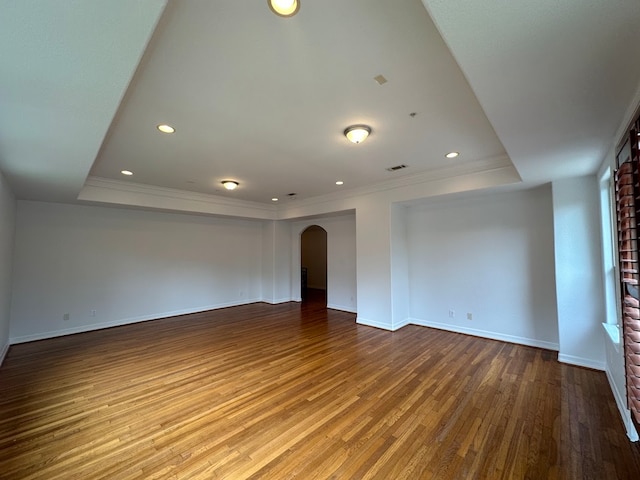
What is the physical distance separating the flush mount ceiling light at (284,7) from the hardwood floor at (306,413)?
9.09ft

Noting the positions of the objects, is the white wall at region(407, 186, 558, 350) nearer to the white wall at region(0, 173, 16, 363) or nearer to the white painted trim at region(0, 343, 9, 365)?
the white wall at region(0, 173, 16, 363)

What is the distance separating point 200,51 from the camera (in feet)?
5.69

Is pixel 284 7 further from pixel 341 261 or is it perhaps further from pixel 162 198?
pixel 341 261

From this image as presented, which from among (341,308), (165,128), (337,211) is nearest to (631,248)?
(165,128)

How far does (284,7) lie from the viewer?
140 cm

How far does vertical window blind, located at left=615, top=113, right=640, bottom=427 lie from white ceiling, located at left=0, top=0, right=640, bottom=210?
33 cm

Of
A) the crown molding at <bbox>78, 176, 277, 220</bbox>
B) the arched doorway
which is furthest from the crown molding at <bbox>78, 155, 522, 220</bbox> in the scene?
the arched doorway

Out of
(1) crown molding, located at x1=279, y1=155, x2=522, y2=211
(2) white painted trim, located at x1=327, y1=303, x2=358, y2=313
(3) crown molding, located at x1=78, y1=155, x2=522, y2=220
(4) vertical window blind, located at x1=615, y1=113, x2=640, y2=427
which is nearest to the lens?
(4) vertical window blind, located at x1=615, y1=113, x2=640, y2=427

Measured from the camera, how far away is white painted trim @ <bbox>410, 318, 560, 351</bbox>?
4.01 m

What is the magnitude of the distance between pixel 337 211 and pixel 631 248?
4500 mm

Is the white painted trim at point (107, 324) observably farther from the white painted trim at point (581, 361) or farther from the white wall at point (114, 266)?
the white painted trim at point (581, 361)

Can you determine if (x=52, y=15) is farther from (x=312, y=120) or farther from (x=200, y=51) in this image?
(x=312, y=120)

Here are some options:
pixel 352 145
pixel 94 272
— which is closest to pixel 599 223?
pixel 352 145

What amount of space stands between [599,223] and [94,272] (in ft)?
26.5
